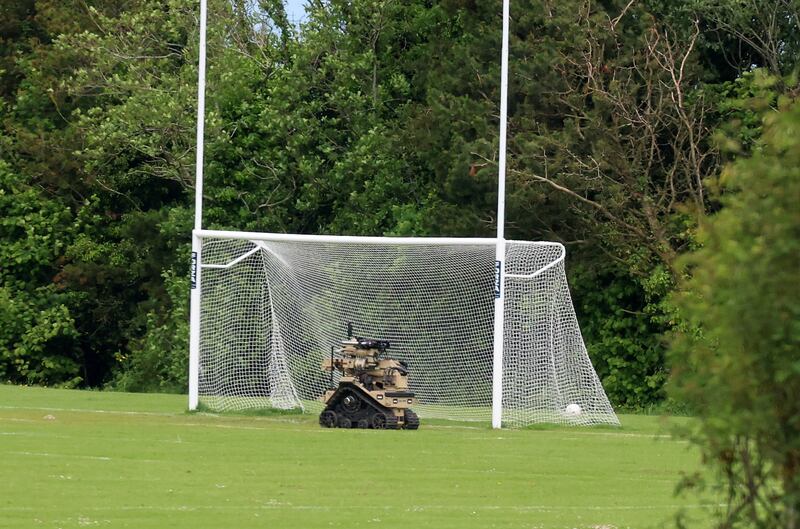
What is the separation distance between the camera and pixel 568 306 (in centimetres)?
2144

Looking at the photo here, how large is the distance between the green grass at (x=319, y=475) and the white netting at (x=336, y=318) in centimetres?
157

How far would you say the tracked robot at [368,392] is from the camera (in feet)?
63.1

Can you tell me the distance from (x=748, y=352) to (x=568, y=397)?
16.5 m

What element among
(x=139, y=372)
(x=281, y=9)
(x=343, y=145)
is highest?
(x=281, y=9)

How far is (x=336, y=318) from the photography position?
2292cm

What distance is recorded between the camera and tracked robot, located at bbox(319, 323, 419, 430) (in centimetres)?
1922

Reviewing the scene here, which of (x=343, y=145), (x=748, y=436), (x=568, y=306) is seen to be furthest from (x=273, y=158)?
(x=748, y=436)

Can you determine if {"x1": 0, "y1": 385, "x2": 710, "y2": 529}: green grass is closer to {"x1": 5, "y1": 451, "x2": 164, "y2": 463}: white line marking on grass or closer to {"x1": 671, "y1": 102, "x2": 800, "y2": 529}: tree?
{"x1": 5, "y1": 451, "x2": 164, "y2": 463}: white line marking on grass

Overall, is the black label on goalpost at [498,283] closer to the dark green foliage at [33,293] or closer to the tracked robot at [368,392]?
the tracked robot at [368,392]

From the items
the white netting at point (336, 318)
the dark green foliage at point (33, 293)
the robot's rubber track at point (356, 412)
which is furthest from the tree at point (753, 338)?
the dark green foliage at point (33, 293)

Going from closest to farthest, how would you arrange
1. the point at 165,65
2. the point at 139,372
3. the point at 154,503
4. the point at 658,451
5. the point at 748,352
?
the point at 748,352, the point at 154,503, the point at 658,451, the point at 139,372, the point at 165,65

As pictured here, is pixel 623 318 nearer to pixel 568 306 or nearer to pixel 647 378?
pixel 647 378

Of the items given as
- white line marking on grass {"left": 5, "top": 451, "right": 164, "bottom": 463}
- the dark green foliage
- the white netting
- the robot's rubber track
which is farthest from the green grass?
the dark green foliage

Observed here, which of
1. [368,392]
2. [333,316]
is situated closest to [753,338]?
[368,392]
